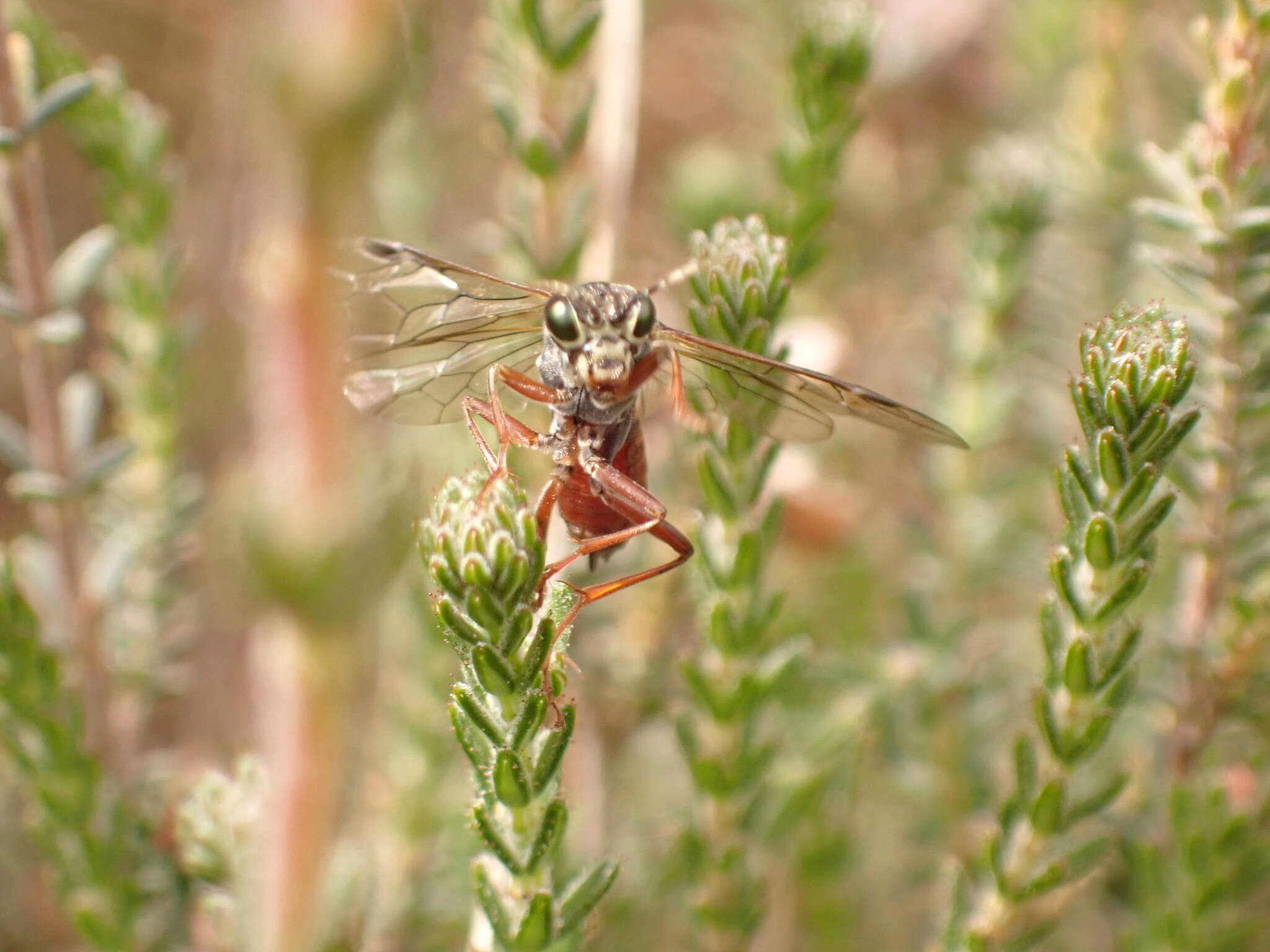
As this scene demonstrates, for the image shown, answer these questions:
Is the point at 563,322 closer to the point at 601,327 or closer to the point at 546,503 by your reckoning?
the point at 601,327

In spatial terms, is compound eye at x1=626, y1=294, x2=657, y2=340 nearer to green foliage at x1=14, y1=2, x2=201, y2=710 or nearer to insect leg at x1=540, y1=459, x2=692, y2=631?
insect leg at x1=540, y1=459, x2=692, y2=631

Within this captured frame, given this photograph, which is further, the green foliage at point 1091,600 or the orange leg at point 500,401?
the orange leg at point 500,401

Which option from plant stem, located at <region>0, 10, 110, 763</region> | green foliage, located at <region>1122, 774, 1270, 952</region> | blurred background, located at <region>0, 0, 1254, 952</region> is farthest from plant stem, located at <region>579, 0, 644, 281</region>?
green foliage, located at <region>1122, 774, 1270, 952</region>

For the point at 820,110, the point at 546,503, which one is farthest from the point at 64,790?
the point at 820,110

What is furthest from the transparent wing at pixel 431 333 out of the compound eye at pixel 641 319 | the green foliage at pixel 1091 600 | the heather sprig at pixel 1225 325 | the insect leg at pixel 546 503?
the heather sprig at pixel 1225 325

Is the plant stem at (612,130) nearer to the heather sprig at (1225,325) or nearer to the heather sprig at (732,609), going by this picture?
the heather sprig at (732,609)

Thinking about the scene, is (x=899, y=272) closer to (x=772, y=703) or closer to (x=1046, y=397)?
(x=1046, y=397)
